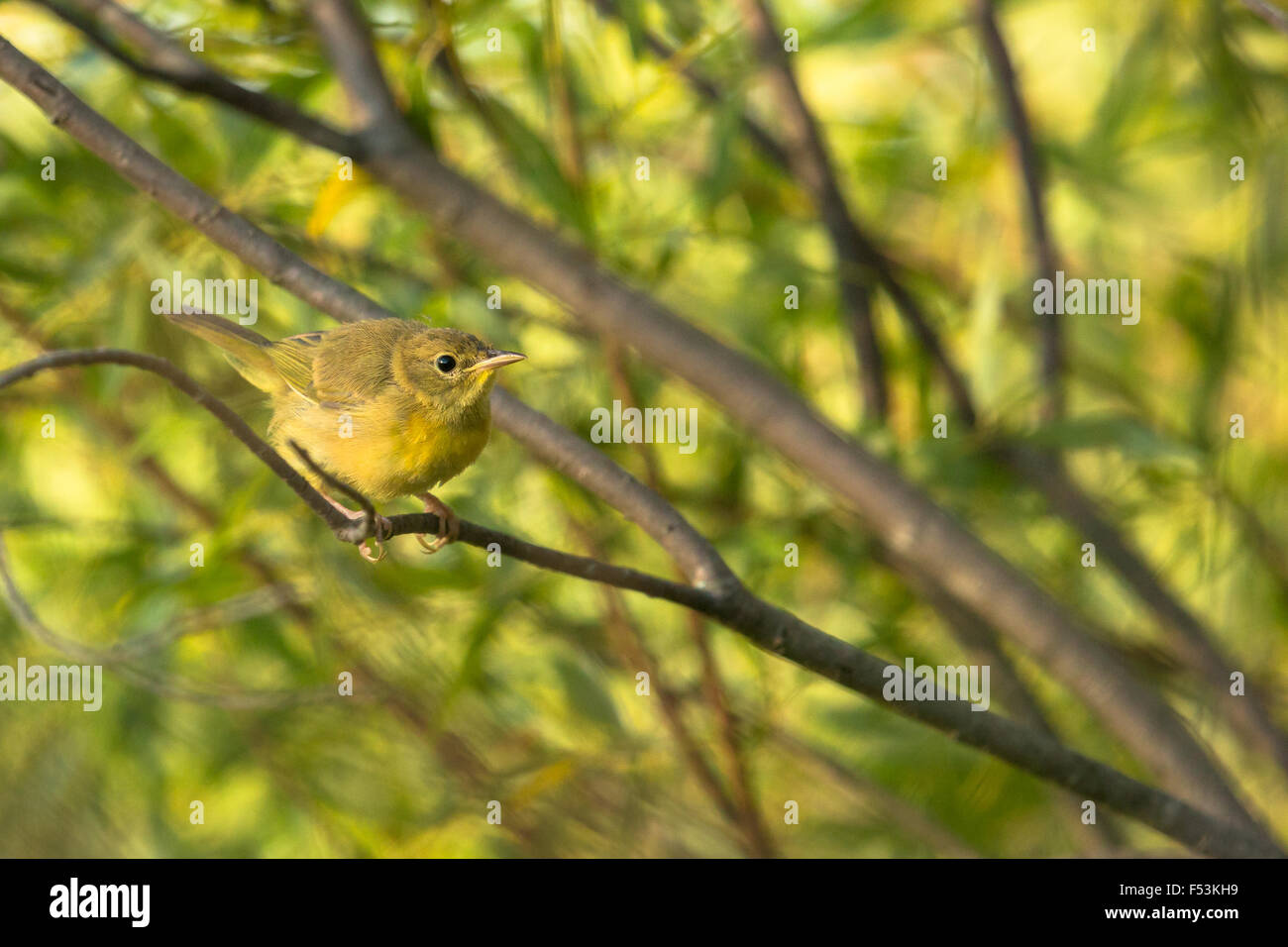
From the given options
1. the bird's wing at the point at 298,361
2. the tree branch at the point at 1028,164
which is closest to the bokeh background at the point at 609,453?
the tree branch at the point at 1028,164

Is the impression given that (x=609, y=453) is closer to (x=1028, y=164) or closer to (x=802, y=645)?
(x=1028, y=164)

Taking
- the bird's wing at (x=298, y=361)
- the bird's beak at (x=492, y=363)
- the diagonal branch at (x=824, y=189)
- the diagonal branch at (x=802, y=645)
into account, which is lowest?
the diagonal branch at (x=802, y=645)

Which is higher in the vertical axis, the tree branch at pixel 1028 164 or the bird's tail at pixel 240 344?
the tree branch at pixel 1028 164

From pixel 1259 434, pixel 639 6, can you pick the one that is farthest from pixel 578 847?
pixel 1259 434

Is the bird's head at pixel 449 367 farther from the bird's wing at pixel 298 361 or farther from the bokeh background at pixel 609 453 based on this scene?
the bokeh background at pixel 609 453

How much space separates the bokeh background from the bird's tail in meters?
0.34

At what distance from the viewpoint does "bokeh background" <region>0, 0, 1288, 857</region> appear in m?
3.08

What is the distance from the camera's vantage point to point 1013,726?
6.64 feet

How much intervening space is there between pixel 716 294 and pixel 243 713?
194cm

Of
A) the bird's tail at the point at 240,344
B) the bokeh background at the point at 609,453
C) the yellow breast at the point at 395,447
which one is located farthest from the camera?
the bokeh background at the point at 609,453

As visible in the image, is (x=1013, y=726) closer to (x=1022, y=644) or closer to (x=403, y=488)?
(x=1022, y=644)

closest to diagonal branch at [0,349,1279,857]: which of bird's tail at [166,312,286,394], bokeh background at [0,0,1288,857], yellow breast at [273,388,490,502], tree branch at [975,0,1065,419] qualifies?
yellow breast at [273,388,490,502]

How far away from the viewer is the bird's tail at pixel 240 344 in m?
2.39

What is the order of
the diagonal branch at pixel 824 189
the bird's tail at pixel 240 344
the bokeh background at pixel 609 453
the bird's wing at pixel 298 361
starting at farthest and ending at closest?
the diagonal branch at pixel 824 189, the bokeh background at pixel 609 453, the bird's wing at pixel 298 361, the bird's tail at pixel 240 344
